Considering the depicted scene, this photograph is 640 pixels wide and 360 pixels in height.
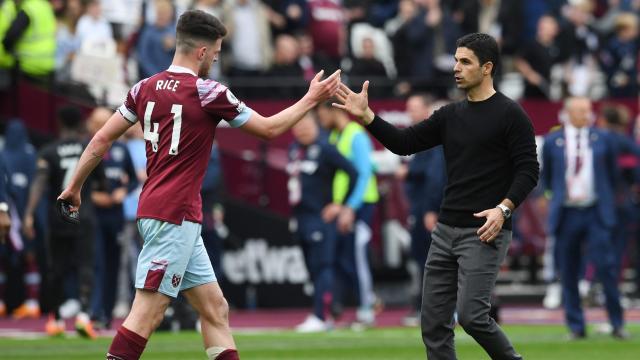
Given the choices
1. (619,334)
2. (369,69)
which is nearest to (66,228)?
(619,334)

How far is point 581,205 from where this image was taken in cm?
1509

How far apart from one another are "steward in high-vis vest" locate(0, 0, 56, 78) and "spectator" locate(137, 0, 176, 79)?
130 cm

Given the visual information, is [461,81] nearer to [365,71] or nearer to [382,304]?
[382,304]

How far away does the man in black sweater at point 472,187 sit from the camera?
9.05m

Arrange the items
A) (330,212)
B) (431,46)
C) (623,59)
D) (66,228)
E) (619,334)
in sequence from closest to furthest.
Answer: (619,334) → (66,228) → (330,212) → (431,46) → (623,59)


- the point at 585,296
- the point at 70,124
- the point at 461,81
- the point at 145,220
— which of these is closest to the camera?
the point at 145,220

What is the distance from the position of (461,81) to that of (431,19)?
13401mm

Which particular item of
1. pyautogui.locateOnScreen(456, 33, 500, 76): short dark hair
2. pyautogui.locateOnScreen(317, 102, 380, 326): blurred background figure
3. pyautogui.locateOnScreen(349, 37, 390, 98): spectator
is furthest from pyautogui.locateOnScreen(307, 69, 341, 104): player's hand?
pyautogui.locateOnScreen(349, 37, 390, 98): spectator

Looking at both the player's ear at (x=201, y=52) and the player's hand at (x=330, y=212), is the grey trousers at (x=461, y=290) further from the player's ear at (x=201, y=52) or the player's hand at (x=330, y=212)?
the player's hand at (x=330, y=212)

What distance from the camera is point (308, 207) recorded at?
54.2 ft

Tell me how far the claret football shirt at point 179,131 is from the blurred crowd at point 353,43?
11.8 meters

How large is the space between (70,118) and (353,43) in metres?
8.28

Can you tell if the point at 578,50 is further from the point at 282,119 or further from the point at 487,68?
the point at 282,119

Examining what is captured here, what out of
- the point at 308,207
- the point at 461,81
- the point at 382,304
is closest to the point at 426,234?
the point at 308,207
